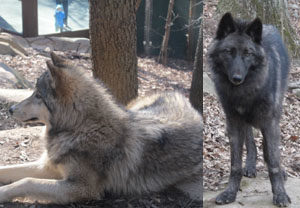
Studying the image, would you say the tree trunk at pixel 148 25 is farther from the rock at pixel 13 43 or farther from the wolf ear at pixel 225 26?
the wolf ear at pixel 225 26

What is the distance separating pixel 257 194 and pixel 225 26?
1106 mm

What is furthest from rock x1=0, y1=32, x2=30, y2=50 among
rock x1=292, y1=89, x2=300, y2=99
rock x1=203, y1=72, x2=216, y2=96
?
rock x1=292, y1=89, x2=300, y2=99

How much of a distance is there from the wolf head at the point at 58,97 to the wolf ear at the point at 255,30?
72.2 inches

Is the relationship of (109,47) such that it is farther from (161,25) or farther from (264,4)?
(161,25)

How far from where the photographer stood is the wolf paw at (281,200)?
8.14 feet

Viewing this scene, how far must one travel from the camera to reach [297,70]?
2.64 m

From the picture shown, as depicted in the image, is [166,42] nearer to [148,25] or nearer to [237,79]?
[148,25]

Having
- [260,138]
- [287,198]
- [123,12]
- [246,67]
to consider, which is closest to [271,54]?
[246,67]

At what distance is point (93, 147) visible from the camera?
3691 mm

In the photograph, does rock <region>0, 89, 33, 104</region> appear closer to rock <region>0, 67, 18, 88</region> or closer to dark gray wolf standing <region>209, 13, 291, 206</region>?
rock <region>0, 67, 18, 88</region>

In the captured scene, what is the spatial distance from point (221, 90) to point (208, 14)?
1.64ft

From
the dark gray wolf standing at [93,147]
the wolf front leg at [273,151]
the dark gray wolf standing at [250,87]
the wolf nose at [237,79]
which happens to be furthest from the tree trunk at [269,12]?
the dark gray wolf standing at [93,147]

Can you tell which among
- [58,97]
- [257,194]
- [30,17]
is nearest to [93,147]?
[58,97]

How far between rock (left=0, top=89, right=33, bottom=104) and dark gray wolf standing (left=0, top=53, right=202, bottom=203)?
4.72 ft
